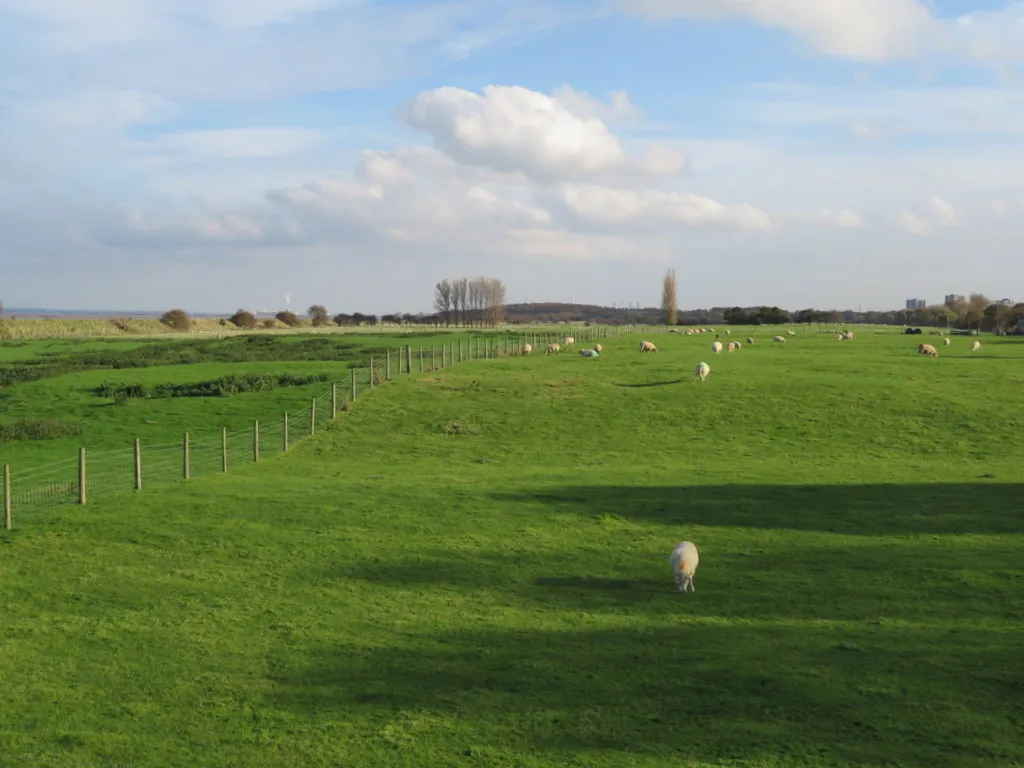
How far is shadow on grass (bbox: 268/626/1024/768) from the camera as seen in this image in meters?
11.4

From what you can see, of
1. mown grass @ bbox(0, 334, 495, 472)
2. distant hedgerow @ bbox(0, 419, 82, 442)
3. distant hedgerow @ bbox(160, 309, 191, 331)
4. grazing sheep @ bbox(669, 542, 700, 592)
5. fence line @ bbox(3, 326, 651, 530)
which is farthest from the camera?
distant hedgerow @ bbox(160, 309, 191, 331)

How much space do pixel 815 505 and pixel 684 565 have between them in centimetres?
960

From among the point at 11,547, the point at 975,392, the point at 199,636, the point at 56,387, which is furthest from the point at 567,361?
the point at 199,636

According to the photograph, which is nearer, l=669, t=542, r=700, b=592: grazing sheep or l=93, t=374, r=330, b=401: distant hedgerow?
l=669, t=542, r=700, b=592: grazing sheep

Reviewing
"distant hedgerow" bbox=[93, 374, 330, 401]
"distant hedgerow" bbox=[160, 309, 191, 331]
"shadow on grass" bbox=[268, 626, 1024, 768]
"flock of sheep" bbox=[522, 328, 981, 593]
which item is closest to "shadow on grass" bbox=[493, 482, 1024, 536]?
"flock of sheep" bbox=[522, 328, 981, 593]

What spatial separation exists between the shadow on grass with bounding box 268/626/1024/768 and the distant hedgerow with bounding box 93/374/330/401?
4654 centimetres

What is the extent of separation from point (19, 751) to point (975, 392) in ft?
161

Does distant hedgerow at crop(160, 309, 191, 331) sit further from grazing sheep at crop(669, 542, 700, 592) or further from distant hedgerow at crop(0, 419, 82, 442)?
grazing sheep at crop(669, 542, 700, 592)

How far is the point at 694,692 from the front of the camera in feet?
42.8

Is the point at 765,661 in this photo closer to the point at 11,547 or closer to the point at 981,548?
the point at 981,548

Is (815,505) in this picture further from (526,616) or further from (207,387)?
(207,387)

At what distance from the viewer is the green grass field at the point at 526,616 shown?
38.5 ft

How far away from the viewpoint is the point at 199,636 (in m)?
15.6

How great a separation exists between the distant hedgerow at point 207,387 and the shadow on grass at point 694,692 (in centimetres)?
4654
